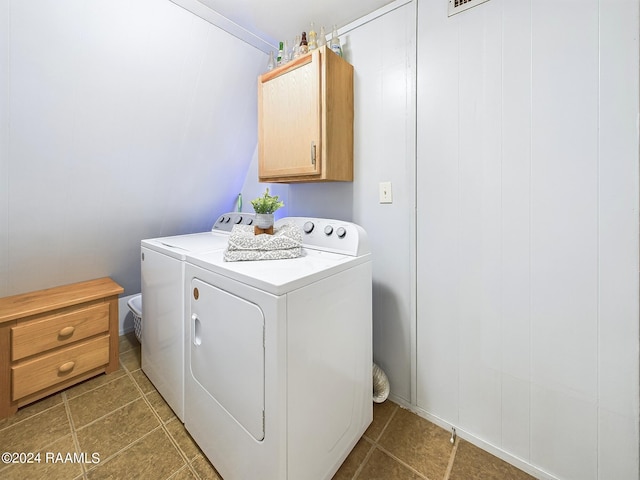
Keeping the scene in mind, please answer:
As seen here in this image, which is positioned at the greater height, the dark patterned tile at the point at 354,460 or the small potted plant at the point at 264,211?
the small potted plant at the point at 264,211

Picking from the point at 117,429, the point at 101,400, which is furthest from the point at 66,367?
the point at 117,429

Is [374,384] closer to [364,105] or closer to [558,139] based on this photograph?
[558,139]

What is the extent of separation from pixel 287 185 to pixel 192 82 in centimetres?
91

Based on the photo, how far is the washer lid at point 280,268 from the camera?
950 millimetres

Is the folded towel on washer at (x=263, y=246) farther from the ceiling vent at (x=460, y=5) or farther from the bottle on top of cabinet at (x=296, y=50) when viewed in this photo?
the ceiling vent at (x=460, y=5)

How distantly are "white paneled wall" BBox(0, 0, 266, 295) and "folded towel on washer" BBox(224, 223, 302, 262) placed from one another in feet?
3.37

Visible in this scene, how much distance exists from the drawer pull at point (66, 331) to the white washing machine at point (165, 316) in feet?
1.41

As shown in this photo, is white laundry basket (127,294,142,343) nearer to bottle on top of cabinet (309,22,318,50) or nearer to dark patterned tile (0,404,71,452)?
dark patterned tile (0,404,71,452)

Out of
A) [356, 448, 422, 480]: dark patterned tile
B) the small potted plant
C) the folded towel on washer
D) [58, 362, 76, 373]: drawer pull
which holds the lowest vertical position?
[356, 448, 422, 480]: dark patterned tile

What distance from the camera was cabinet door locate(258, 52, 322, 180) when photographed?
4.93 ft

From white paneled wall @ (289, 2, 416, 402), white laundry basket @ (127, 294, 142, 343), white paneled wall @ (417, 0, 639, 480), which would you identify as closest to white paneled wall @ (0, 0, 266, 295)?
white laundry basket @ (127, 294, 142, 343)

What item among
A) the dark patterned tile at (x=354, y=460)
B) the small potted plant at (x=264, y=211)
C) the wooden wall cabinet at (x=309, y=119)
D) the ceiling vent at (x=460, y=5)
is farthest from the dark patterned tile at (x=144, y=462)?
the ceiling vent at (x=460, y=5)

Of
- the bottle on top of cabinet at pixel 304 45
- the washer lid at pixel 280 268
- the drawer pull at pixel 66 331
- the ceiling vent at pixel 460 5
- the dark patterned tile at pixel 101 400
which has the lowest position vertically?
the dark patterned tile at pixel 101 400

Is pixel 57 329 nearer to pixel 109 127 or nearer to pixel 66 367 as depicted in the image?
pixel 66 367
